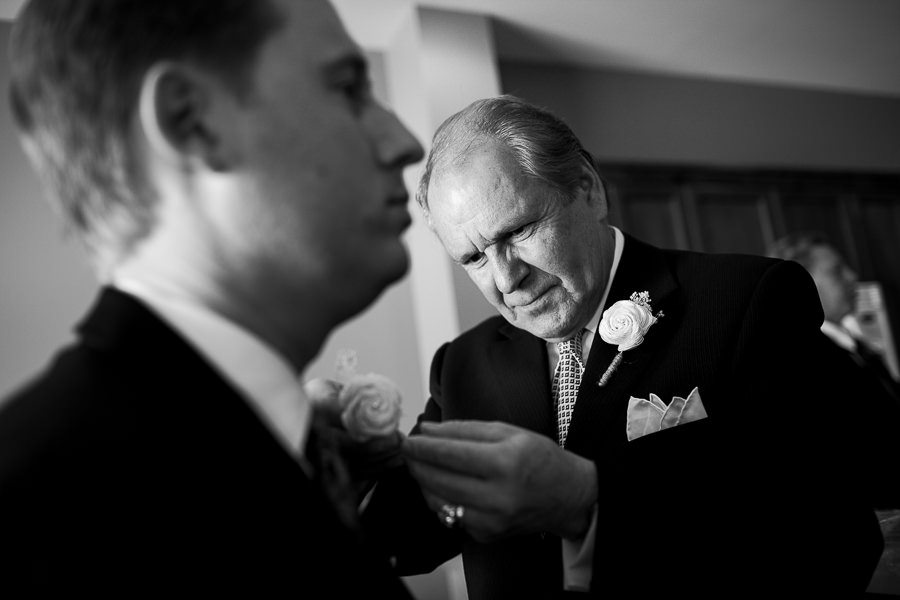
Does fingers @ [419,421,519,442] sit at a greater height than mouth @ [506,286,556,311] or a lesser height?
lesser

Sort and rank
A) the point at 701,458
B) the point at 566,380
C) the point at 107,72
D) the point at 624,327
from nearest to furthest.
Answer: the point at 107,72
the point at 701,458
the point at 624,327
the point at 566,380

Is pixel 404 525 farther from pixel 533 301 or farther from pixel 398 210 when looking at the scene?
pixel 398 210

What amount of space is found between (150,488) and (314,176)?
1.11ft

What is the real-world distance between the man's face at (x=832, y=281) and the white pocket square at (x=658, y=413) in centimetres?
367

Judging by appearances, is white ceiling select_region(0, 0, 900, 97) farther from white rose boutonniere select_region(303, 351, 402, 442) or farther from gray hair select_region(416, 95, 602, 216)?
white rose boutonniere select_region(303, 351, 402, 442)

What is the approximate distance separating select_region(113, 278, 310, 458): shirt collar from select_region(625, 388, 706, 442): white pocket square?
0.80 meters

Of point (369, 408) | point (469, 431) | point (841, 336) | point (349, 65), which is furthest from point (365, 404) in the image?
point (841, 336)

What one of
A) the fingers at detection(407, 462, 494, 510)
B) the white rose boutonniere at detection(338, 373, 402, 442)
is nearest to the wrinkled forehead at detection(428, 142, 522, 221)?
the white rose boutonniere at detection(338, 373, 402, 442)

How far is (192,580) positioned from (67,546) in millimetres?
98

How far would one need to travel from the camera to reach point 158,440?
668 mm

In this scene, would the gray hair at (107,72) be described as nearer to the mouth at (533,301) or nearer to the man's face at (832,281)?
the mouth at (533,301)

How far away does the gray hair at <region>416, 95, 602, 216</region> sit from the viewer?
1.69 m

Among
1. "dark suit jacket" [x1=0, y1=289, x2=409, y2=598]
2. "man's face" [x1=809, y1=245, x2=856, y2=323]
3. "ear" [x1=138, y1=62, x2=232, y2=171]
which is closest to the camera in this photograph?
"dark suit jacket" [x1=0, y1=289, x2=409, y2=598]

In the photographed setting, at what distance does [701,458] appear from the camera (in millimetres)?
1314
